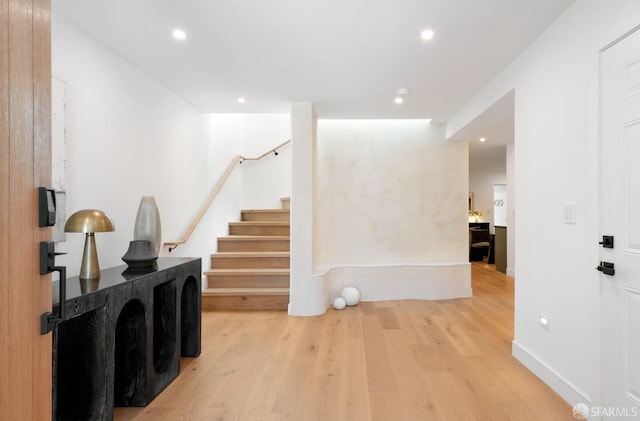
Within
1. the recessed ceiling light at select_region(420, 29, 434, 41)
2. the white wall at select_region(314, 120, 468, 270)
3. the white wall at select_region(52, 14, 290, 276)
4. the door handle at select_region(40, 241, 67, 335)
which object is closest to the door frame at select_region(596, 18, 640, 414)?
the recessed ceiling light at select_region(420, 29, 434, 41)

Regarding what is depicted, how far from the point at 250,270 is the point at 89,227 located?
259cm

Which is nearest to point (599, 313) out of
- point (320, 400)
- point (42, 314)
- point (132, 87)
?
point (320, 400)

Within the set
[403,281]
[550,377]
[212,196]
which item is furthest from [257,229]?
[550,377]

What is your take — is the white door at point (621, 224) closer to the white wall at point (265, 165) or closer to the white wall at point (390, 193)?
the white wall at point (390, 193)

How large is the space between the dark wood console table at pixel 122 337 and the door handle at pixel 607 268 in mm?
2657

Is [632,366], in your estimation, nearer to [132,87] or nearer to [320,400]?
[320,400]

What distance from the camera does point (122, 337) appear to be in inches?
84.5

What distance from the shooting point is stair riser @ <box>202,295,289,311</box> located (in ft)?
13.5

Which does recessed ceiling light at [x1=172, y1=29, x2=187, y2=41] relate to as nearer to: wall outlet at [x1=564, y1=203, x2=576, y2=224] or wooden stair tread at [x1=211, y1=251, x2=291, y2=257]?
wooden stair tread at [x1=211, y1=251, x2=291, y2=257]

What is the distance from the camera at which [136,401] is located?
2.09 m

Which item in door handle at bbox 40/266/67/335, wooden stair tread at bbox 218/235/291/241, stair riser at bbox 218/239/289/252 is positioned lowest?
stair riser at bbox 218/239/289/252

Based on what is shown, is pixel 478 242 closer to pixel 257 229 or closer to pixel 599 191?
pixel 257 229

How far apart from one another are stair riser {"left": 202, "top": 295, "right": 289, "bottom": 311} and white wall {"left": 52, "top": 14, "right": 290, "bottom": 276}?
639 mm

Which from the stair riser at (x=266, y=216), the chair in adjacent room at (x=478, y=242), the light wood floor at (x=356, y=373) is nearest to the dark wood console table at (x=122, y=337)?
the light wood floor at (x=356, y=373)
